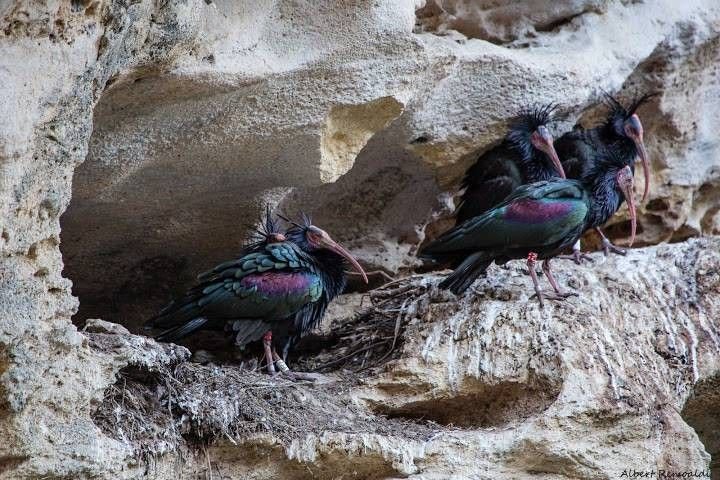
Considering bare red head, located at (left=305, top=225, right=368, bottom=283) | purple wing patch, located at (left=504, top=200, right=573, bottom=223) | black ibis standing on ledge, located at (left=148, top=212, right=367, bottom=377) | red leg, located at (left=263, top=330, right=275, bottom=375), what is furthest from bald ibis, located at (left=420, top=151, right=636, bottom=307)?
red leg, located at (left=263, top=330, right=275, bottom=375)

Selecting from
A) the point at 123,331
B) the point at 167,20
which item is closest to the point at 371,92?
the point at 167,20

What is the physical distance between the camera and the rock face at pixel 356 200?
5.12 m

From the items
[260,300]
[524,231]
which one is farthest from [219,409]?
[524,231]

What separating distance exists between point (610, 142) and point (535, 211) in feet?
5.06

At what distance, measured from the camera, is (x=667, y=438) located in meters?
6.11

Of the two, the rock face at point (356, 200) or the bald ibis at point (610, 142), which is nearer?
the rock face at point (356, 200)

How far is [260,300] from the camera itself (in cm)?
682

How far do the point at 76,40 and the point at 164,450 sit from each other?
1827mm

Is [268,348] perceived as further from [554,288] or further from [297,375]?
[554,288]

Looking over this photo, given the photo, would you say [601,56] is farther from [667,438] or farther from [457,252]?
[667,438]

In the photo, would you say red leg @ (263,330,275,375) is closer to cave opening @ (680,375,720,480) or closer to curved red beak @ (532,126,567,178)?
curved red beak @ (532,126,567,178)

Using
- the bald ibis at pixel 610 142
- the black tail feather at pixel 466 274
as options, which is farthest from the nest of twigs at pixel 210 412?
the bald ibis at pixel 610 142

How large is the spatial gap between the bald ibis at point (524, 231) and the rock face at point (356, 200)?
7.9 inches

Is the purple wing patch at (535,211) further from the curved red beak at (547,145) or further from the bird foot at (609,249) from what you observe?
the bird foot at (609,249)
